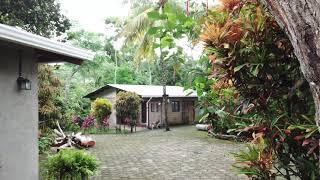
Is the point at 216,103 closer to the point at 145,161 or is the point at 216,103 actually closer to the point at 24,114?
the point at 24,114

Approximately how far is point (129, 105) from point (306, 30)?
21.5 m

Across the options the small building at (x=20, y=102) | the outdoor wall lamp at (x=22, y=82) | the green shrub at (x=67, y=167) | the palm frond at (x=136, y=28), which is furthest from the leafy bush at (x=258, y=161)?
the palm frond at (x=136, y=28)

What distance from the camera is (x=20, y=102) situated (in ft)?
18.5

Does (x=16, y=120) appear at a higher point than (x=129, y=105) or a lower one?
lower

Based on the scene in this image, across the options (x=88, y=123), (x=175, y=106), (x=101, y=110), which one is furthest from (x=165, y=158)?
(x=175, y=106)

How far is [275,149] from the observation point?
2.81 meters

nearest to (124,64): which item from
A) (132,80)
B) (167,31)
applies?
(132,80)

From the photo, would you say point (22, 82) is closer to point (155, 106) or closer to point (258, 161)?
point (258, 161)

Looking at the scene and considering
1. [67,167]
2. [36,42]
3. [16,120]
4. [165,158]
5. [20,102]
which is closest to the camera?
[36,42]

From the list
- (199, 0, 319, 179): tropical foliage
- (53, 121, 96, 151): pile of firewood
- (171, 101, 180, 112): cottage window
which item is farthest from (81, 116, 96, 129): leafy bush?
(199, 0, 319, 179): tropical foliage

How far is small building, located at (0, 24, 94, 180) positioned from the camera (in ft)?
16.9

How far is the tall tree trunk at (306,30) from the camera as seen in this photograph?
1.64 m

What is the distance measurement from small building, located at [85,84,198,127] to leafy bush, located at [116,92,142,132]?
97 centimetres

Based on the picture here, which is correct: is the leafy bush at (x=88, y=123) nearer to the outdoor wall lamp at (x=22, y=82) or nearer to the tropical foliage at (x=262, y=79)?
the outdoor wall lamp at (x=22, y=82)
